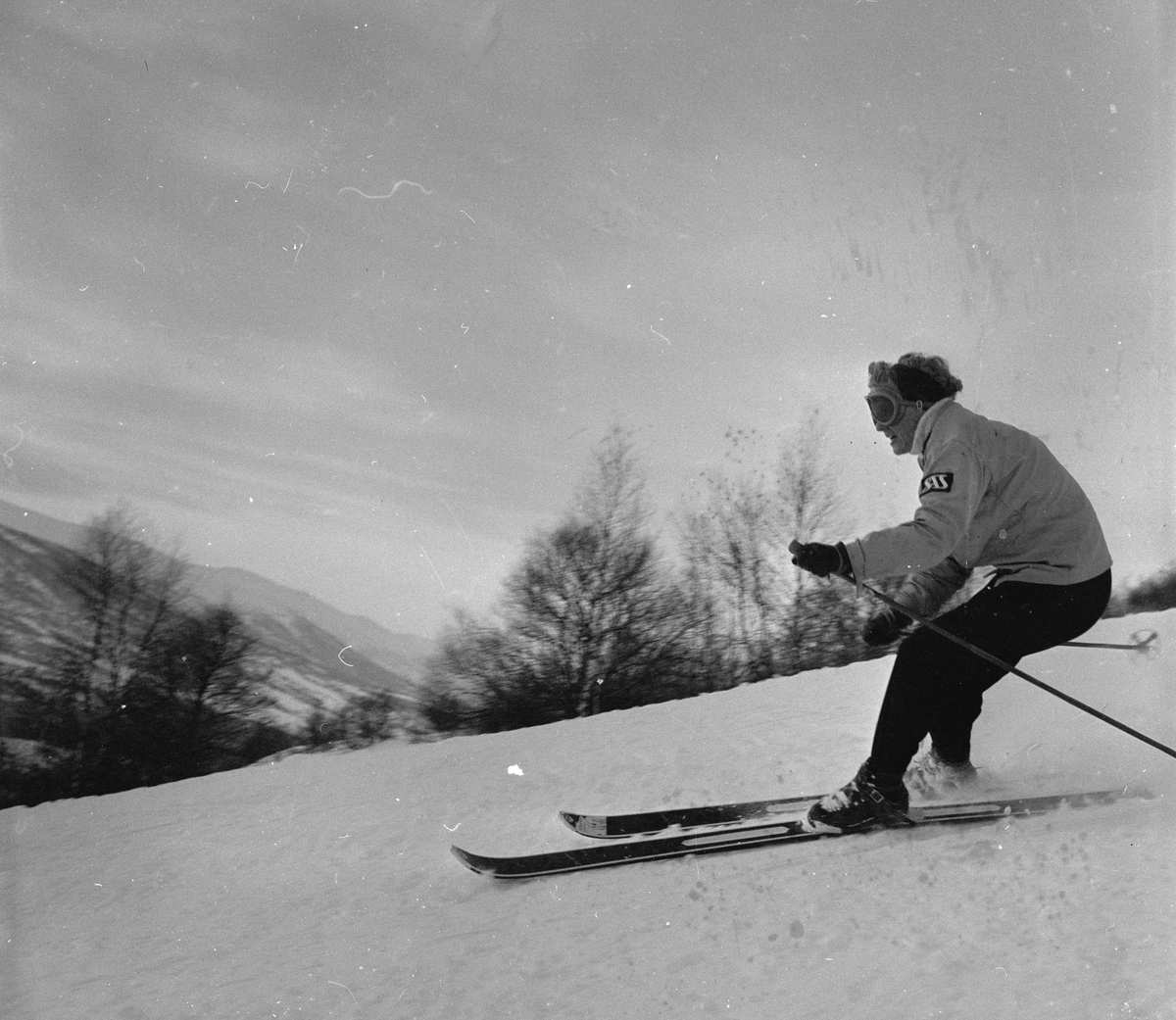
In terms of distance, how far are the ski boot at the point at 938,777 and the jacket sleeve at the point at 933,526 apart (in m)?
0.56

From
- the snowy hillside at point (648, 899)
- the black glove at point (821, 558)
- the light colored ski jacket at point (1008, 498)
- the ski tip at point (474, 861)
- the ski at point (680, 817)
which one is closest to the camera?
the snowy hillside at point (648, 899)

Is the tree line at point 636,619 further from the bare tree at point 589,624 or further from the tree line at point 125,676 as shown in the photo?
the tree line at point 125,676

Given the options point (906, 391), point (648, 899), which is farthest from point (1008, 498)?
point (648, 899)

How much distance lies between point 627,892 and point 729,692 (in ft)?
4.91

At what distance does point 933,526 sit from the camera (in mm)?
1556

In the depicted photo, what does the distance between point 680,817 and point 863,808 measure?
1.39 feet

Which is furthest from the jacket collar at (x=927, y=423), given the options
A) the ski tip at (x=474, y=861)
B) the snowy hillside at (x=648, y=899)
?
the ski tip at (x=474, y=861)

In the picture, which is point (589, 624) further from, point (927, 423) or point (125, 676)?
point (125, 676)

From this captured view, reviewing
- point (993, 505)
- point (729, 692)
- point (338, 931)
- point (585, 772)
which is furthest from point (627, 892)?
point (729, 692)

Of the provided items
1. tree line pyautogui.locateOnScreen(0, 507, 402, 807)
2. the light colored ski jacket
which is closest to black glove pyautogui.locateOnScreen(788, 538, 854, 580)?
the light colored ski jacket

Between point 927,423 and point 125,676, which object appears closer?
point 927,423

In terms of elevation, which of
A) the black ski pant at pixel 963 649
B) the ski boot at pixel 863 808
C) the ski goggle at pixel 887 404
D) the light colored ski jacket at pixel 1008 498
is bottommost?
the ski boot at pixel 863 808

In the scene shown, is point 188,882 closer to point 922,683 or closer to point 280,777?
point 280,777

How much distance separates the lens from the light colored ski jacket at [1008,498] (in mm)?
1627
